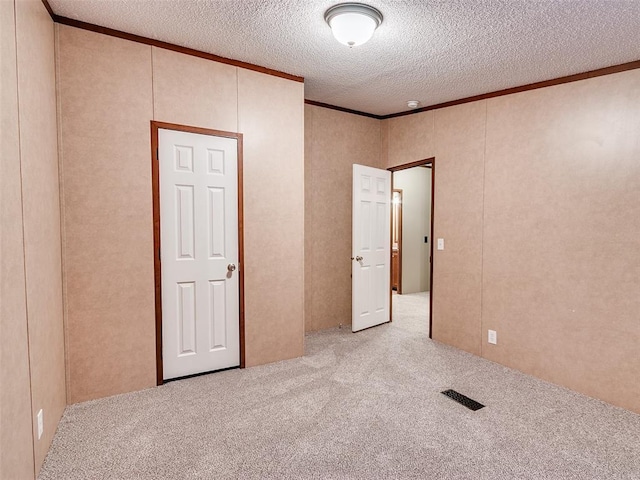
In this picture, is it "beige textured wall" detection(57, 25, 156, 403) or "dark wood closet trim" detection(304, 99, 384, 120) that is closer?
"beige textured wall" detection(57, 25, 156, 403)

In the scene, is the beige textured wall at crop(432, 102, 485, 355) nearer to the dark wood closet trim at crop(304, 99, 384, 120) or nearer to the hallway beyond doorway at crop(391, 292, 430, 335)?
the hallway beyond doorway at crop(391, 292, 430, 335)

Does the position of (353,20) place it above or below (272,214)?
above

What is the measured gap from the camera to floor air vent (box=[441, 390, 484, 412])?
9.20 ft

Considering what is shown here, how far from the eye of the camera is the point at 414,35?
2.68 m

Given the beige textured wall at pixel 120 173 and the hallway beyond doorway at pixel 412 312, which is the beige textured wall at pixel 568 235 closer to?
the hallway beyond doorway at pixel 412 312

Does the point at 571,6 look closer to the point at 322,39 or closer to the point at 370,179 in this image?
the point at 322,39

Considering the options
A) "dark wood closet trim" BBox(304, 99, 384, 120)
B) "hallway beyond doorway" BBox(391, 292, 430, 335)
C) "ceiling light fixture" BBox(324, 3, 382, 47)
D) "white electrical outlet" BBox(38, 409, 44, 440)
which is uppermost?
"dark wood closet trim" BBox(304, 99, 384, 120)

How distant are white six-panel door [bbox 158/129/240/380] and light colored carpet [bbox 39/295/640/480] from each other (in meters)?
0.27

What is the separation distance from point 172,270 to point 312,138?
232cm

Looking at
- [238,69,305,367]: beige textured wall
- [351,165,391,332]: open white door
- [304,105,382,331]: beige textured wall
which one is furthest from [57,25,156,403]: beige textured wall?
[351,165,391,332]: open white door

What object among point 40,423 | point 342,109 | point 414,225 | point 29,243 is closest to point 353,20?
point 29,243

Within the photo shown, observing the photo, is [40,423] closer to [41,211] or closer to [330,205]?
[41,211]

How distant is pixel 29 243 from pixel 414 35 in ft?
9.00

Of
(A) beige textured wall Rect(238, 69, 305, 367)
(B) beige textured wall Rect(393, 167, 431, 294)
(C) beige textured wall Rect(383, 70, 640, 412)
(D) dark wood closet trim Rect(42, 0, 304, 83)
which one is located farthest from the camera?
(B) beige textured wall Rect(393, 167, 431, 294)
